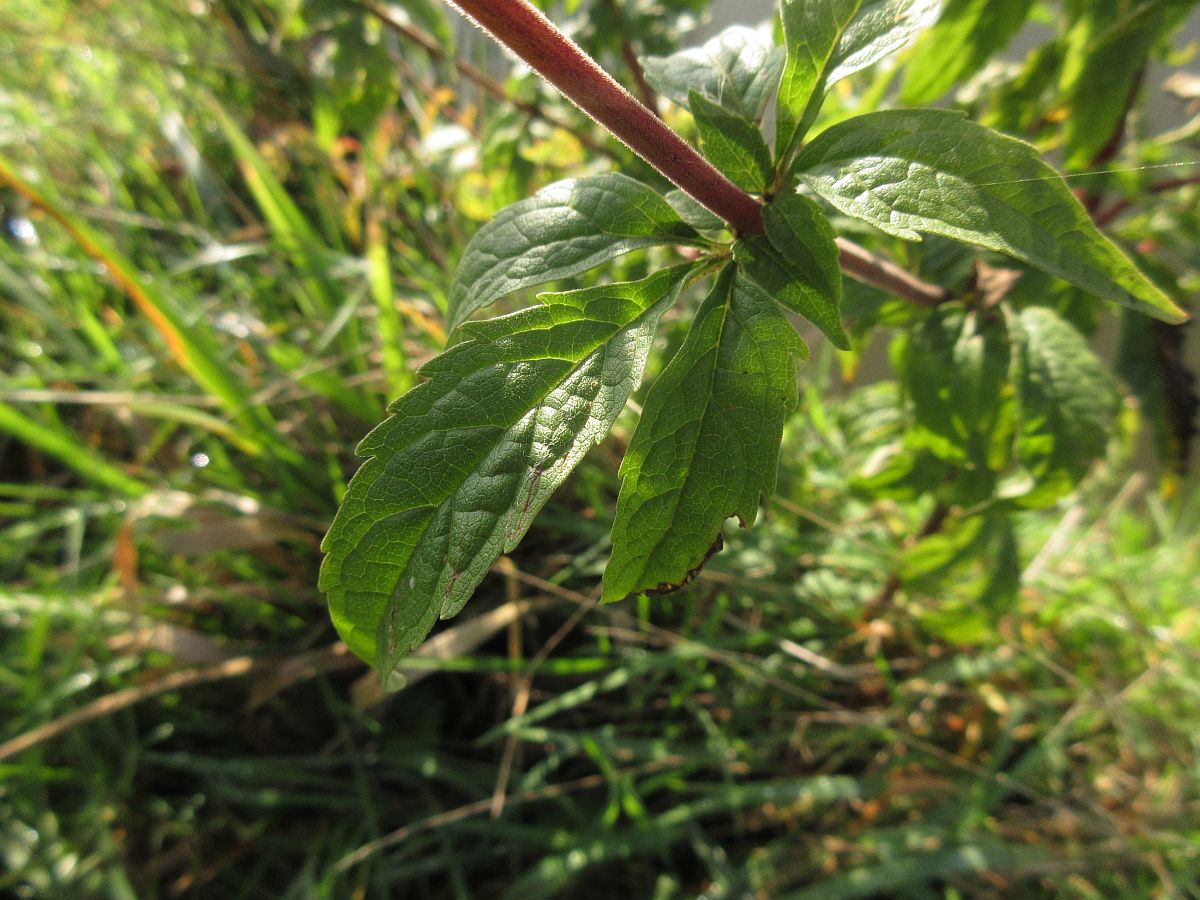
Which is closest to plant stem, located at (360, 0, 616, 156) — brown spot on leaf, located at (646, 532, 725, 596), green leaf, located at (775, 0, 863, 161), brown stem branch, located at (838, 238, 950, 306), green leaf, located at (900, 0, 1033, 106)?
green leaf, located at (900, 0, 1033, 106)

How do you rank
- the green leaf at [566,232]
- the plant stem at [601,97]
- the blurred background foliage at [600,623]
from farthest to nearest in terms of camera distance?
the blurred background foliage at [600,623] < the green leaf at [566,232] < the plant stem at [601,97]

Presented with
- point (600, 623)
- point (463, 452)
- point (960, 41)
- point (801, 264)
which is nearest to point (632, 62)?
point (960, 41)

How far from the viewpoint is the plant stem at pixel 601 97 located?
0.40 meters

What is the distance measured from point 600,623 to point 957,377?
74 centimetres

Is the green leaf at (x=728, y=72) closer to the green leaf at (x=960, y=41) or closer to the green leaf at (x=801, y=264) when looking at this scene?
the green leaf at (x=801, y=264)

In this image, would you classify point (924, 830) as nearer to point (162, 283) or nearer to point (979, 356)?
point (979, 356)

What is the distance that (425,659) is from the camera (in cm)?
118

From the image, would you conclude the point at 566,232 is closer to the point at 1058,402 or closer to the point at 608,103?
the point at 608,103

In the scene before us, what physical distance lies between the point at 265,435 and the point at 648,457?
1086mm

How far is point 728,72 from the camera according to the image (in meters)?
0.60

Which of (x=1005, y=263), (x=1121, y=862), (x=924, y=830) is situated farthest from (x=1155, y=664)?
(x=1005, y=263)

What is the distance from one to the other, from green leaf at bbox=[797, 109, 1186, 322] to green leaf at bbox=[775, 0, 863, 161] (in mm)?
71

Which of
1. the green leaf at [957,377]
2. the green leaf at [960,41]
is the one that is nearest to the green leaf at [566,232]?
the green leaf at [957,377]

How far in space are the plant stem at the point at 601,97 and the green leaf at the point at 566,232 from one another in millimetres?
42
